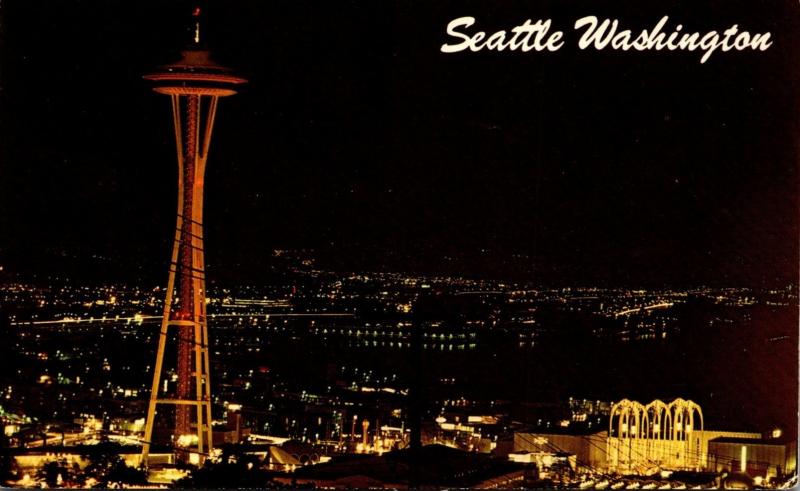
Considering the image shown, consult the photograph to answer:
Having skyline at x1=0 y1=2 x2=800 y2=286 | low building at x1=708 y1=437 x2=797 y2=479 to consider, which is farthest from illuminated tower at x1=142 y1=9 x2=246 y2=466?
low building at x1=708 y1=437 x2=797 y2=479

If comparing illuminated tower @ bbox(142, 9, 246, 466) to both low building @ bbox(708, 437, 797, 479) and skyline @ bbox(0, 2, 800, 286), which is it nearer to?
skyline @ bbox(0, 2, 800, 286)

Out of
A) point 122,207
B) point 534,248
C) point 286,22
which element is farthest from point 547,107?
point 122,207

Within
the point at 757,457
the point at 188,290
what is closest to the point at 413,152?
the point at 188,290

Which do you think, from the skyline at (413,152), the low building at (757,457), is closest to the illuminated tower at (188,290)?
the skyline at (413,152)

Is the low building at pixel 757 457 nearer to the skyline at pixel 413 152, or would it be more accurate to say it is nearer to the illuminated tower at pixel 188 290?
the skyline at pixel 413 152

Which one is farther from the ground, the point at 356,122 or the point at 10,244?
the point at 356,122

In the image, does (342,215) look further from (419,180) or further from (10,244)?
(10,244)
